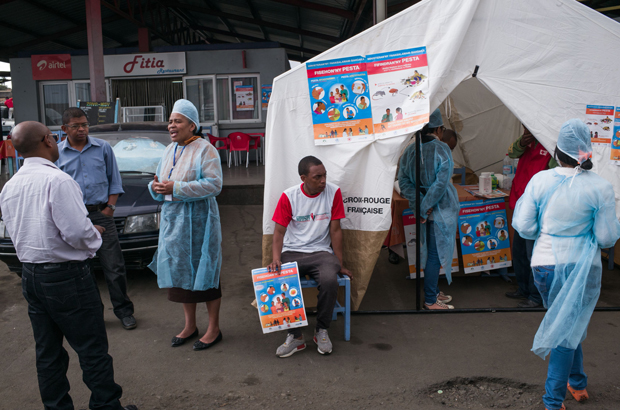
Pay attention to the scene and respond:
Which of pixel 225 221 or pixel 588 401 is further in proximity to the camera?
pixel 225 221

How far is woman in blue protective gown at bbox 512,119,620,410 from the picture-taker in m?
2.54

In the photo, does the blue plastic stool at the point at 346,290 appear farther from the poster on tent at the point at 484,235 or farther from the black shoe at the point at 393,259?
the black shoe at the point at 393,259

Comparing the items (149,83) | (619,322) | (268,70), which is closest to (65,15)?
(149,83)

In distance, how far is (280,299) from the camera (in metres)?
3.44

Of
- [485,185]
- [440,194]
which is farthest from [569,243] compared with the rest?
[485,185]

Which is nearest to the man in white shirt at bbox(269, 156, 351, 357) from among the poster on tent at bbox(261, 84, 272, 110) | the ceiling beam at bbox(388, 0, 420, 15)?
the ceiling beam at bbox(388, 0, 420, 15)

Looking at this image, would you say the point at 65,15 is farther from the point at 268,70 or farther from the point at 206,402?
the point at 206,402

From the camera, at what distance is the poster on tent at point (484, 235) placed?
489 cm

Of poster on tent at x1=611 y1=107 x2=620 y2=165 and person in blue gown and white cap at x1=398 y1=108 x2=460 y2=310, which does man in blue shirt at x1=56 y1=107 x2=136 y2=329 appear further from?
poster on tent at x1=611 y1=107 x2=620 y2=165

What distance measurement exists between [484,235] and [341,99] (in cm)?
224

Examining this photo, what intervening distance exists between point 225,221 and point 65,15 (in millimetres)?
10860

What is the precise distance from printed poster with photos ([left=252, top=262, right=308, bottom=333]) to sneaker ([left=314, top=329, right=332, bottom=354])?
0.18m

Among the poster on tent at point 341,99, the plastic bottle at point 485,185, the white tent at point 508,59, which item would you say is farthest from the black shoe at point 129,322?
the plastic bottle at point 485,185

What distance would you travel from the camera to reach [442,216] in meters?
4.14
